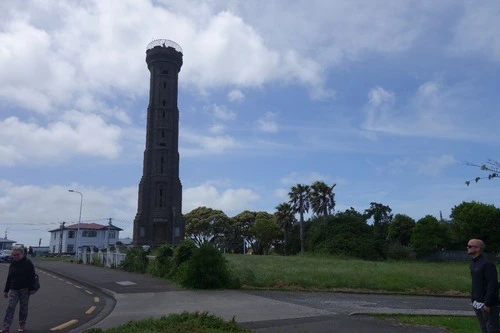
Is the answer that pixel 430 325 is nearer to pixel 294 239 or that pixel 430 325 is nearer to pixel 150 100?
pixel 294 239

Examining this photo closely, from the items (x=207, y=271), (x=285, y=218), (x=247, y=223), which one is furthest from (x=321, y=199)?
(x=207, y=271)

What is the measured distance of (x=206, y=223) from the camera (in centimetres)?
8162

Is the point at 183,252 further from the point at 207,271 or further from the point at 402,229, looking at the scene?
the point at 402,229

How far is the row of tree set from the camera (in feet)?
176

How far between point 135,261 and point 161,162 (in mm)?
48742

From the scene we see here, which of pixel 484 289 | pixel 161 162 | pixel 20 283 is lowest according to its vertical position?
pixel 484 289

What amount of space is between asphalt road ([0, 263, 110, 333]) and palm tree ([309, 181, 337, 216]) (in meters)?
49.7

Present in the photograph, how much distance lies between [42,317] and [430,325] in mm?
8274

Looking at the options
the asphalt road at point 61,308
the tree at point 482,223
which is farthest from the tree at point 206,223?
the asphalt road at point 61,308

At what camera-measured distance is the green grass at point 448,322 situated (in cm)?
877

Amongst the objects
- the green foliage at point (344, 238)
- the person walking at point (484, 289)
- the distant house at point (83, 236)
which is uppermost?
the distant house at point (83, 236)

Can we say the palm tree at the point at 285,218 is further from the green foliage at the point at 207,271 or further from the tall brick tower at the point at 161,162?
the green foliage at the point at 207,271

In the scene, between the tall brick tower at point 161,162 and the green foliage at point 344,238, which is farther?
the tall brick tower at point 161,162

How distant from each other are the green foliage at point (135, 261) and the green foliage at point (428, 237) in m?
47.0
